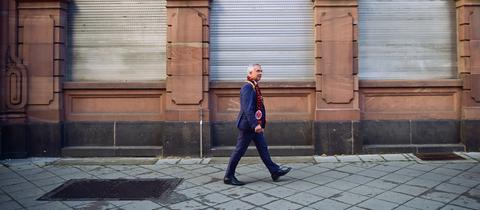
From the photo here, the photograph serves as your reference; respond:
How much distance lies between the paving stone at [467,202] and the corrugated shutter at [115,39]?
246 inches

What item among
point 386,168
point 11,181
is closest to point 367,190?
point 386,168

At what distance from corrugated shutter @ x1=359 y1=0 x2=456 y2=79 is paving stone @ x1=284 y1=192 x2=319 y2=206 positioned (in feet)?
14.0

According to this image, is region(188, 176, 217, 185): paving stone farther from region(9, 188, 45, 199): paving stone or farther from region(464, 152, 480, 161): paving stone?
region(464, 152, 480, 161): paving stone

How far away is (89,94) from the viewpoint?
9.09m

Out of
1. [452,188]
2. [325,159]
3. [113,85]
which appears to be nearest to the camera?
[452,188]

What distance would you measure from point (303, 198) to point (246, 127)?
4.53 ft

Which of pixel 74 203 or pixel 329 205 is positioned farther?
pixel 74 203

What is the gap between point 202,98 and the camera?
28.8 feet

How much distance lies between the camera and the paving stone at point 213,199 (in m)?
5.56

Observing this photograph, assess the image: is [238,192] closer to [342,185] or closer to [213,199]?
[213,199]

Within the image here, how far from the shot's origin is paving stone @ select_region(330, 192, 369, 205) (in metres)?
5.50

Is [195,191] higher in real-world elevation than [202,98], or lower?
lower

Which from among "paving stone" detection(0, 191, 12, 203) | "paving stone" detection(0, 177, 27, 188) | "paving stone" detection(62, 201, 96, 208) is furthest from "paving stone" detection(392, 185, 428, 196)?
"paving stone" detection(0, 177, 27, 188)

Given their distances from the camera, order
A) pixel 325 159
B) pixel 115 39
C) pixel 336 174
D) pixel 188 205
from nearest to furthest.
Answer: pixel 188 205
pixel 336 174
pixel 325 159
pixel 115 39
